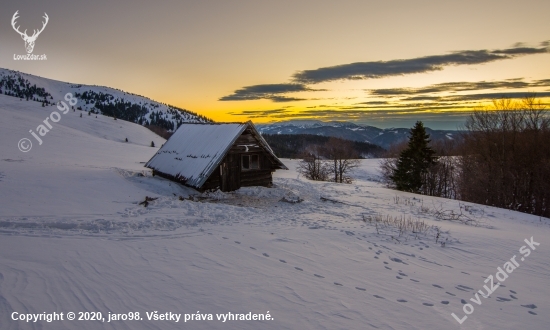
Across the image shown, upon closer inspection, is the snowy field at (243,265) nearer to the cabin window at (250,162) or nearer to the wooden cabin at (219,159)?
the wooden cabin at (219,159)

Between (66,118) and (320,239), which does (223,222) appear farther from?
(66,118)

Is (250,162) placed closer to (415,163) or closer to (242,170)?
(242,170)

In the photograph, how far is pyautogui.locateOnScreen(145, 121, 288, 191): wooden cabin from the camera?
15891 millimetres

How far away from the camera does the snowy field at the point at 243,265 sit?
5180mm

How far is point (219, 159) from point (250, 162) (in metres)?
3.00

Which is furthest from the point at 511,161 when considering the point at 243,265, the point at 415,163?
the point at 243,265

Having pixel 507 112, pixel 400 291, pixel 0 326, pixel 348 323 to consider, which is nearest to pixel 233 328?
pixel 348 323

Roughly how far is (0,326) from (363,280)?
21.1 feet

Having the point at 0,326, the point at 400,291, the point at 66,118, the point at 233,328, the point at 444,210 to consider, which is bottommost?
the point at 444,210

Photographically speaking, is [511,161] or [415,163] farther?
[415,163]

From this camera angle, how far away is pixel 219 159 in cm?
1562

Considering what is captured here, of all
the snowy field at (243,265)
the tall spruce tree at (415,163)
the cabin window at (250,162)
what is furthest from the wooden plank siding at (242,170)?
the tall spruce tree at (415,163)

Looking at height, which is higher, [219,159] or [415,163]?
[219,159]

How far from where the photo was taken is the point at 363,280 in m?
6.85
